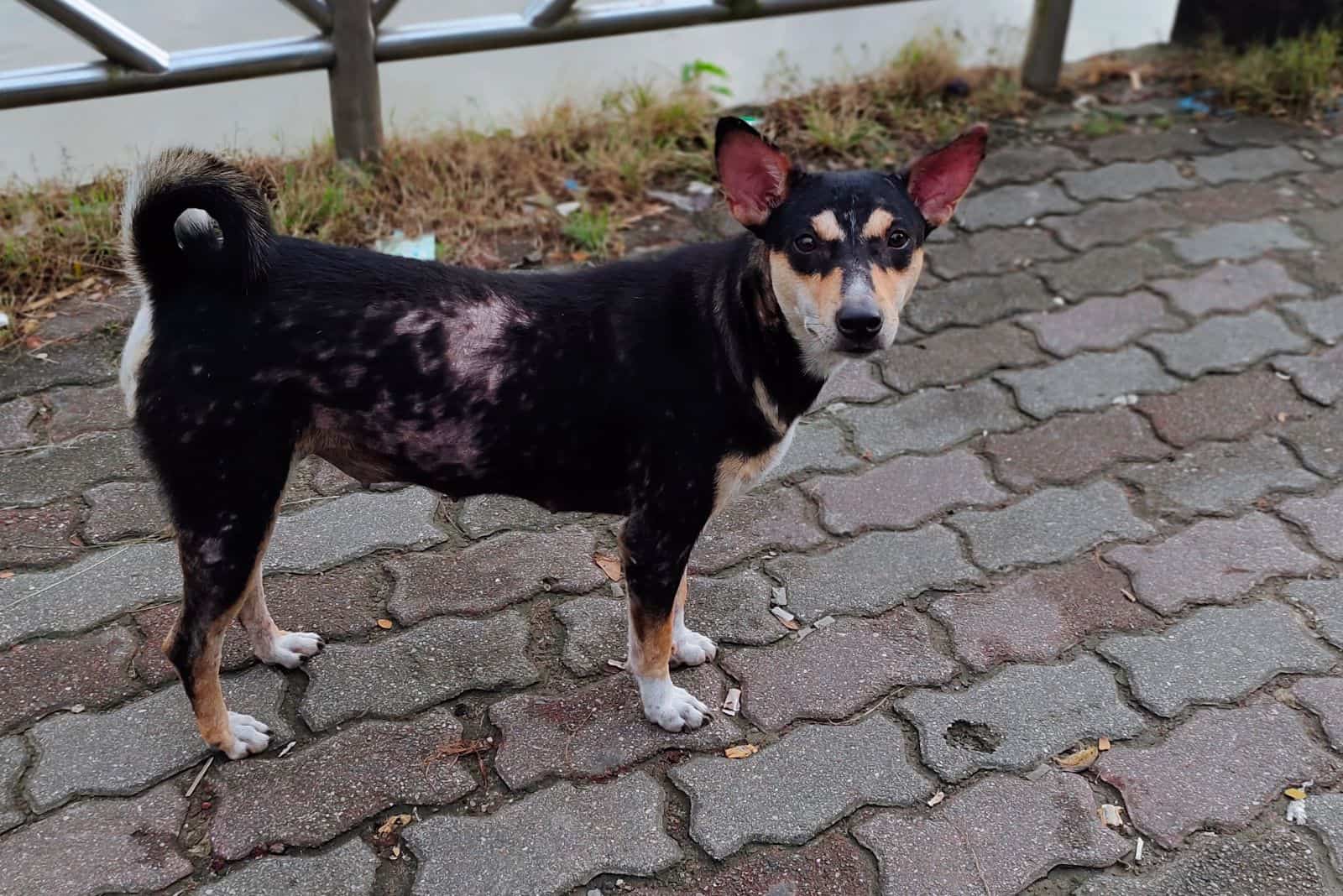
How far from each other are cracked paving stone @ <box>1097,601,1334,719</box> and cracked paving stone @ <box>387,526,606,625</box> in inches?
60.6

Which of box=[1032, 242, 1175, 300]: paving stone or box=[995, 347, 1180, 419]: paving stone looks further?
box=[1032, 242, 1175, 300]: paving stone

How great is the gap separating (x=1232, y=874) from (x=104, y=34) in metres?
4.49

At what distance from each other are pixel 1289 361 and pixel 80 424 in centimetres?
431

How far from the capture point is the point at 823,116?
17.7ft

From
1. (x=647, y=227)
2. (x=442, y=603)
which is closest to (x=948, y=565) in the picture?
(x=442, y=603)

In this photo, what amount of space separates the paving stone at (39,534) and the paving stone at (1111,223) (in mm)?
3940

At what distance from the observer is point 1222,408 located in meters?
4.18

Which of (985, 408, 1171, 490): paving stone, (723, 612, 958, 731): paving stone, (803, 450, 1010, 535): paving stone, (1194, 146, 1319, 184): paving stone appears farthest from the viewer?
(1194, 146, 1319, 184): paving stone

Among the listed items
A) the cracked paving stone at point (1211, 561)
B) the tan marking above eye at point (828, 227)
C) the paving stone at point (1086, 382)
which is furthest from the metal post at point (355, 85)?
the cracked paving stone at point (1211, 561)

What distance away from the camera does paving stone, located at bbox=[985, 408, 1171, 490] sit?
154 inches

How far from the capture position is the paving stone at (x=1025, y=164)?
17.5ft

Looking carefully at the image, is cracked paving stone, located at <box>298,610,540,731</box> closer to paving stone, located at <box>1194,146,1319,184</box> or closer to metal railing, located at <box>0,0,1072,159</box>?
metal railing, located at <box>0,0,1072,159</box>

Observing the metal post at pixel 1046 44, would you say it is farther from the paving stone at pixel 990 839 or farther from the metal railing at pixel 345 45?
the paving stone at pixel 990 839

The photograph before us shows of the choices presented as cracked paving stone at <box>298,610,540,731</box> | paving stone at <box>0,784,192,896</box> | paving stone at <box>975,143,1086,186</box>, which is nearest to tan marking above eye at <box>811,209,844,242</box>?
cracked paving stone at <box>298,610,540,731</box>
